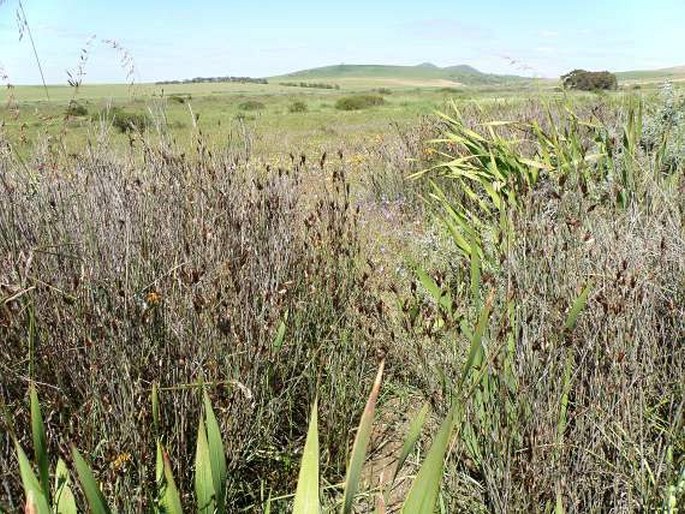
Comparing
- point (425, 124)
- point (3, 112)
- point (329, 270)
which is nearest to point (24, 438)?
point (329, 270)

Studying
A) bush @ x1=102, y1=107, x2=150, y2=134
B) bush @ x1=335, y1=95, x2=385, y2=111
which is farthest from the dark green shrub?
bush @ x1=335, y1=95, x2=385, y2=111

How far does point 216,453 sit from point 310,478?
29 cm

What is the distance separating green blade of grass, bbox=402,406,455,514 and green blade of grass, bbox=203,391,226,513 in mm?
450

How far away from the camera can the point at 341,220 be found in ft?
8.57

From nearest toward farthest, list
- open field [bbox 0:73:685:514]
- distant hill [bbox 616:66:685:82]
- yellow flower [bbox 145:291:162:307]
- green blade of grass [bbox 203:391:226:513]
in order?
green blade of grass [bbox 203:391:226:513]
open field [bbox 0:73:685:514]
yellow flower [bbox 145:291:162:307]
distant hill [bbox 616:66:685:82]

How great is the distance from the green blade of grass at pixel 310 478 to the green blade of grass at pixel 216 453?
0.25 meters

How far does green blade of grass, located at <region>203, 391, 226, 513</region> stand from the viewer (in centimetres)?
117

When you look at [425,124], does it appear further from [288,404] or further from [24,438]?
[24,438]

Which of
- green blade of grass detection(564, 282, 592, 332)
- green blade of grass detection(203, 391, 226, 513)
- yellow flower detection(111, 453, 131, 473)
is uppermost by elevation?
green blade of grass detection(564, 282, 592, 332)

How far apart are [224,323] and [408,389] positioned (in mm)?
1111

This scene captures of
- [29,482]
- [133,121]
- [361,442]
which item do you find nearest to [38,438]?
[29,482]

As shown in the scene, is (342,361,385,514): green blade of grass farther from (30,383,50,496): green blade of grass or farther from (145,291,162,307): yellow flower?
(145,291,162,307): yellow flower

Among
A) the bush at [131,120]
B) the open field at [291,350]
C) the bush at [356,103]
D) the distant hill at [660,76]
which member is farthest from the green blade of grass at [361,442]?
the bush at [356,103]

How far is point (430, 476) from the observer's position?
89 centimetres
